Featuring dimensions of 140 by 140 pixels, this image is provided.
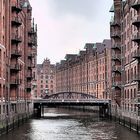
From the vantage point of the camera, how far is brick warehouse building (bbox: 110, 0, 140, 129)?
190 feet

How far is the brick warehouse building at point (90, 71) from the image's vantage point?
112 metres

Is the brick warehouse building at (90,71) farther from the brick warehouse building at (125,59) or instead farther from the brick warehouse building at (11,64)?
the brick warehouse building at (11,64)

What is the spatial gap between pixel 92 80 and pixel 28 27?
45.3m

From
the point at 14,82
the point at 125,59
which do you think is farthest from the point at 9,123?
the point at 125,59

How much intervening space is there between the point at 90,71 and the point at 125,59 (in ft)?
201

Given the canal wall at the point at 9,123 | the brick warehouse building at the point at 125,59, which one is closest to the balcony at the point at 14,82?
the canal wall at the point at 9,123

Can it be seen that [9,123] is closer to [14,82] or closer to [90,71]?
[14,82]

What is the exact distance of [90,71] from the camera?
130375mm

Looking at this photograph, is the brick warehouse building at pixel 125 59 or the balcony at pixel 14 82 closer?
the brick warehouse building at pixel 125 59

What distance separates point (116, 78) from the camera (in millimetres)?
75000

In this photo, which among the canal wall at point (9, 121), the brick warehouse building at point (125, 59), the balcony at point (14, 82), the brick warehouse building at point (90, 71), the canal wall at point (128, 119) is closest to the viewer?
the canal wall at point (9, 121)

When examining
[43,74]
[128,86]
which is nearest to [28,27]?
[128,86]

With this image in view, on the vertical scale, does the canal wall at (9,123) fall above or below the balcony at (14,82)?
below

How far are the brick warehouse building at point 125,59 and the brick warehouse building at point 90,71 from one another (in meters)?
29.1
